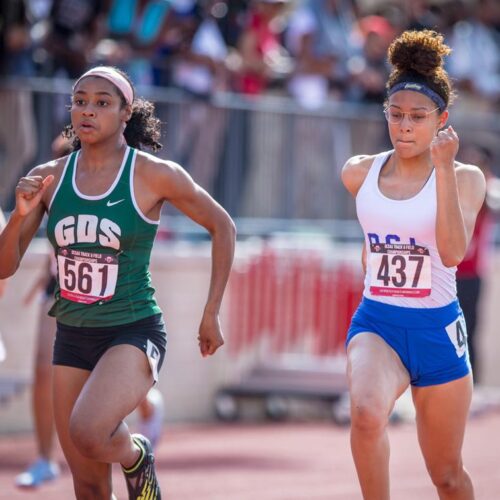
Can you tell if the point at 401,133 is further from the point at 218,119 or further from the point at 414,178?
the point at 218,119

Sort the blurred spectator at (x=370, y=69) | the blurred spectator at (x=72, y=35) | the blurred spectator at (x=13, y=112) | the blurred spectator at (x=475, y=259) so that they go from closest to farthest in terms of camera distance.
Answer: the blurred spectator at (x=13, y=112)
the blurred spectator at (x=72, y=35)
the blurred spectator at (x=475, y=259)
the blurred spectator at (x=370, y=69)

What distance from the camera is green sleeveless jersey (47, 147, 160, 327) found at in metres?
6.20

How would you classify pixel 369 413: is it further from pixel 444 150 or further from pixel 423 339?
pixel 444 150

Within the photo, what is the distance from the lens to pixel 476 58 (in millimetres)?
16047

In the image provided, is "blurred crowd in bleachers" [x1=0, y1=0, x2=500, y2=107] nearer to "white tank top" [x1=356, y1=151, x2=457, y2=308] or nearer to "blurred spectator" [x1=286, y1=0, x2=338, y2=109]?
"blurred spectator" [x1=286, y1=0, x2=338, y2=109]

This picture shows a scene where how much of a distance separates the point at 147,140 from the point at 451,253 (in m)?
1.78

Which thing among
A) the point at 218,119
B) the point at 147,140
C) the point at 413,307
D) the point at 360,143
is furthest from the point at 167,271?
the point at 413,307

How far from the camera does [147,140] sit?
6.82 m

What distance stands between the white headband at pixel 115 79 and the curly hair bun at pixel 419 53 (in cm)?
132

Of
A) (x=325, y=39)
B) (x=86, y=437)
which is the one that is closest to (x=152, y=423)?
(x=86, y=437)

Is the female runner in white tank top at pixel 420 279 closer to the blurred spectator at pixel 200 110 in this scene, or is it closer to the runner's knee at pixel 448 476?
the runner's knee at pixel 448 476

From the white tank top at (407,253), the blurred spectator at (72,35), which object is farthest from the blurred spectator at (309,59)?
the white tank top at (407,253)

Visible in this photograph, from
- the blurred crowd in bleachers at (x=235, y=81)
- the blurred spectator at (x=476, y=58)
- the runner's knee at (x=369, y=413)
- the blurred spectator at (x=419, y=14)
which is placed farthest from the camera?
the blurred spectator at (x=476, y=58)

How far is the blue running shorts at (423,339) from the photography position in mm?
6137
